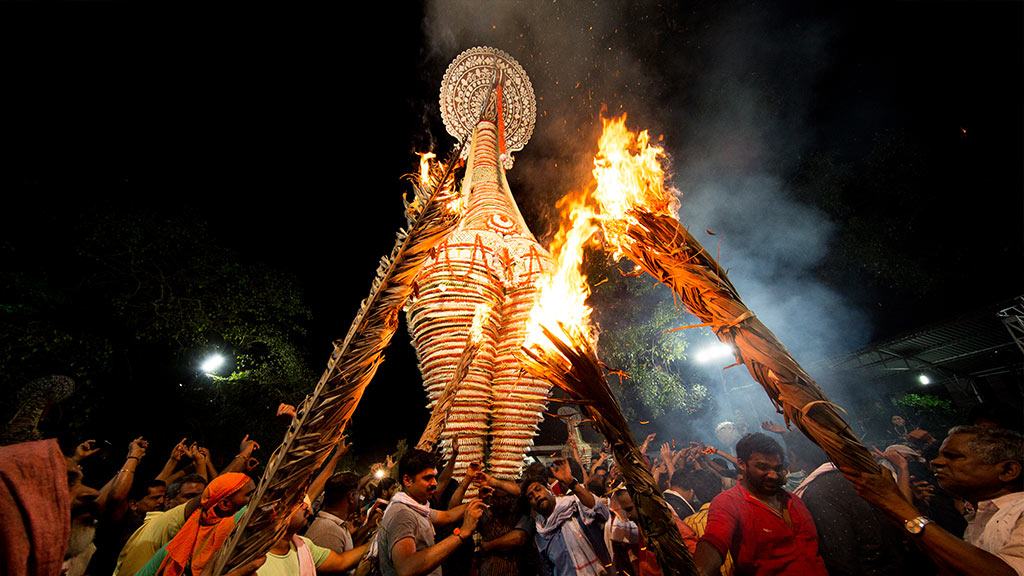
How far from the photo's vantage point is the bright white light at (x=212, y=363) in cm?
1230

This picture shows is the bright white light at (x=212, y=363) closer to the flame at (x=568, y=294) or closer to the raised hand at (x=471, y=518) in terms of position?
the flame at (x=568, y=294)

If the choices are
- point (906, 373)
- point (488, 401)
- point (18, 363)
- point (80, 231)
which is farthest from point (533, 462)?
point (906, 373)

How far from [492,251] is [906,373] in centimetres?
2250

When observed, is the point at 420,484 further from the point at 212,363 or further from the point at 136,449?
the point at 212,363

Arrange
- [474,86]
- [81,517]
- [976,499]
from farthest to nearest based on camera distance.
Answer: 1. [474,86]
2. [81,517]
3. [976,499]

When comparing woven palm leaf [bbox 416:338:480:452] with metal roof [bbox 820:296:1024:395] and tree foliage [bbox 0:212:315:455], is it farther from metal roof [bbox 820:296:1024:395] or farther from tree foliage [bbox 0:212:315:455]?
metal roof [bbox 820:296:1024:395]

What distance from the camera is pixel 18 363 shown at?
7.71 metres

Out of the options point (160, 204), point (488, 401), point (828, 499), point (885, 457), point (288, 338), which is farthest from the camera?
point (288, 338)

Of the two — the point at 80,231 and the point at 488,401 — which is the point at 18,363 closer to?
the point at 80,231

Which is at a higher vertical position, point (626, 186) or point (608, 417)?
point (626, 186)

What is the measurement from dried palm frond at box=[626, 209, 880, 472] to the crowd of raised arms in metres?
0.19

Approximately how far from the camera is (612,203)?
294 cm

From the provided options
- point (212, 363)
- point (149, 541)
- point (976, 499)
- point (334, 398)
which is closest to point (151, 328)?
point (212, 363)

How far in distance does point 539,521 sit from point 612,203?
4.00 meters
